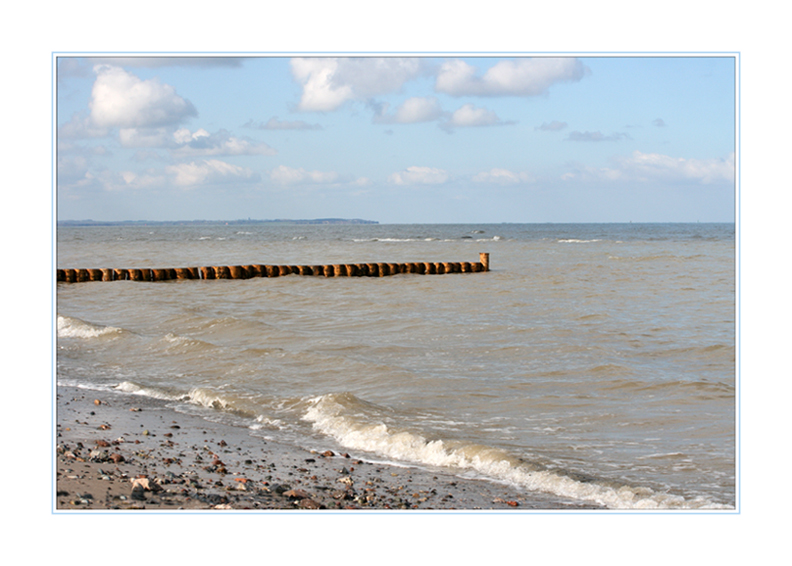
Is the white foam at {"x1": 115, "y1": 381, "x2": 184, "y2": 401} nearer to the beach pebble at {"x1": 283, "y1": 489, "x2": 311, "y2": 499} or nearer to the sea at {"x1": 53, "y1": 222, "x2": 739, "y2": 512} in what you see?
the sea at {"x1": 53, "y1": 222, "x2": 739, "y2": 512}

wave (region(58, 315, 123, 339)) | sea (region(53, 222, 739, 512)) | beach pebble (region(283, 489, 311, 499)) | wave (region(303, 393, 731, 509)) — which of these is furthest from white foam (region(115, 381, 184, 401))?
wave (region(58, 315, 123, 339))

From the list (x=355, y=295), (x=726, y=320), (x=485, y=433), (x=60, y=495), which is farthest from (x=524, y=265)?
(x=60, y=495)

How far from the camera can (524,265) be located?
3462 centimetres

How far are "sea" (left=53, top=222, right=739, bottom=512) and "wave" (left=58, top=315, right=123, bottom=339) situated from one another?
0.17ft

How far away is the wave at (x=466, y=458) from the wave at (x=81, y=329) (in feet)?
23.2

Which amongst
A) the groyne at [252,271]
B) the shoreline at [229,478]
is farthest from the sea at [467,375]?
the groyne at [252,271]

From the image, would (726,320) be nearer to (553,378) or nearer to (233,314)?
(553,378)

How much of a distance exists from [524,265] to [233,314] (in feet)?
69.0

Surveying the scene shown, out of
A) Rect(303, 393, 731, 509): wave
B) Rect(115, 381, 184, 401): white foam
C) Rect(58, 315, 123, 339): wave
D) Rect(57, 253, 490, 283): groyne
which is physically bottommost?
Rect(303, 393, 731, 509): wave

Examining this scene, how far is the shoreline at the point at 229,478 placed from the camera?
5.39 m

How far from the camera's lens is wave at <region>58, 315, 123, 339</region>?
13.9 meters

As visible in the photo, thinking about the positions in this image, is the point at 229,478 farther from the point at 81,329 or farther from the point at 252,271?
the point at 252,271
